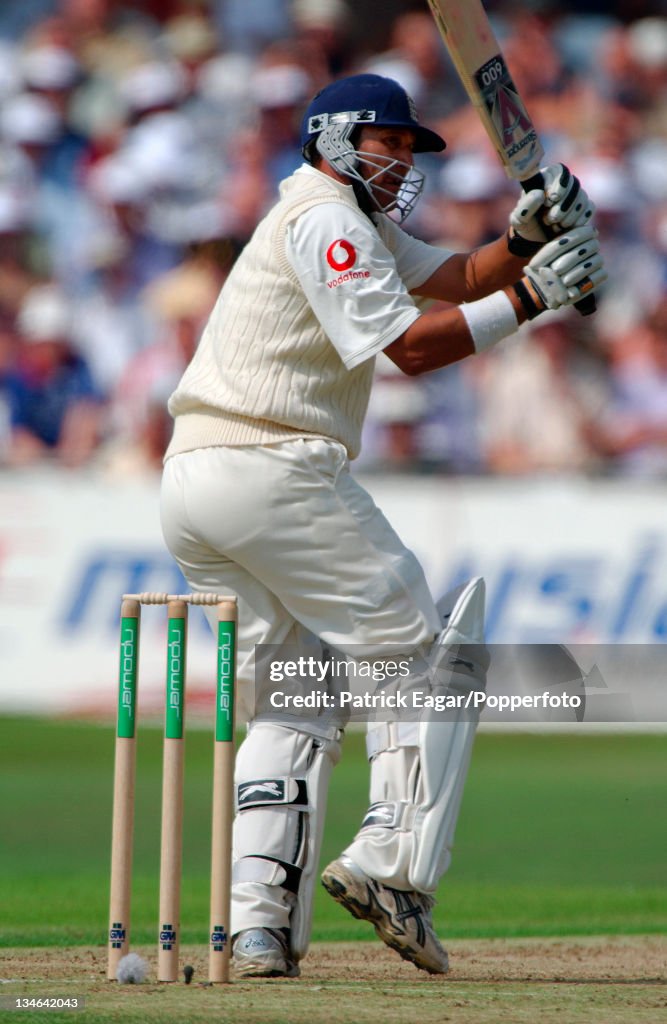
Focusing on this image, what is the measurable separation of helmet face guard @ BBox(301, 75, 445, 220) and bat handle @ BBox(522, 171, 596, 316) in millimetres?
294

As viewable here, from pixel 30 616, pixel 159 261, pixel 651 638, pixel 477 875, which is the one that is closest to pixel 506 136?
pixel 477 875

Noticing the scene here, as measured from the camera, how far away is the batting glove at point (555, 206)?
412cm

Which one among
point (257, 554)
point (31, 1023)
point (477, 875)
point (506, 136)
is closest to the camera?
point (31, 1023)

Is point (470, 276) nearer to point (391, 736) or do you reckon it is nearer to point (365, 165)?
point (365, 165)

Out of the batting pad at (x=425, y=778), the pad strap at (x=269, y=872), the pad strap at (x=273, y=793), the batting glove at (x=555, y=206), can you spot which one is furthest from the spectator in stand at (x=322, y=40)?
the pad strap at (x=269, y=872)

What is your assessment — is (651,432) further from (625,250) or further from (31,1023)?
(31,1023)

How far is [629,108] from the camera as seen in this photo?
11.6 meters

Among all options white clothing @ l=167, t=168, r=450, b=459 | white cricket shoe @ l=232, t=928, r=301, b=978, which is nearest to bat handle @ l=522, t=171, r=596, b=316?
white clothing @ l=167, t=168, r=450, b=459

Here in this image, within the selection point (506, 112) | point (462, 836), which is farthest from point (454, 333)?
point (462, 836)

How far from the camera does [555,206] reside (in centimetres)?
412

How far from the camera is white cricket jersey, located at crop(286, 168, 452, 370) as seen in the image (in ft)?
12.6

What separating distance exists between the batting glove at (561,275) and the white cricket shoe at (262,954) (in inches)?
61.5

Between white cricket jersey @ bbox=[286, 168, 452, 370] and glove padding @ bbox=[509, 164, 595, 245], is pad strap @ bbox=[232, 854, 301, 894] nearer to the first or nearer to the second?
white cricket jersey @ bbox=[286, 168, 452, 370]

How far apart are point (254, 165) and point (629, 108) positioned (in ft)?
8.51
